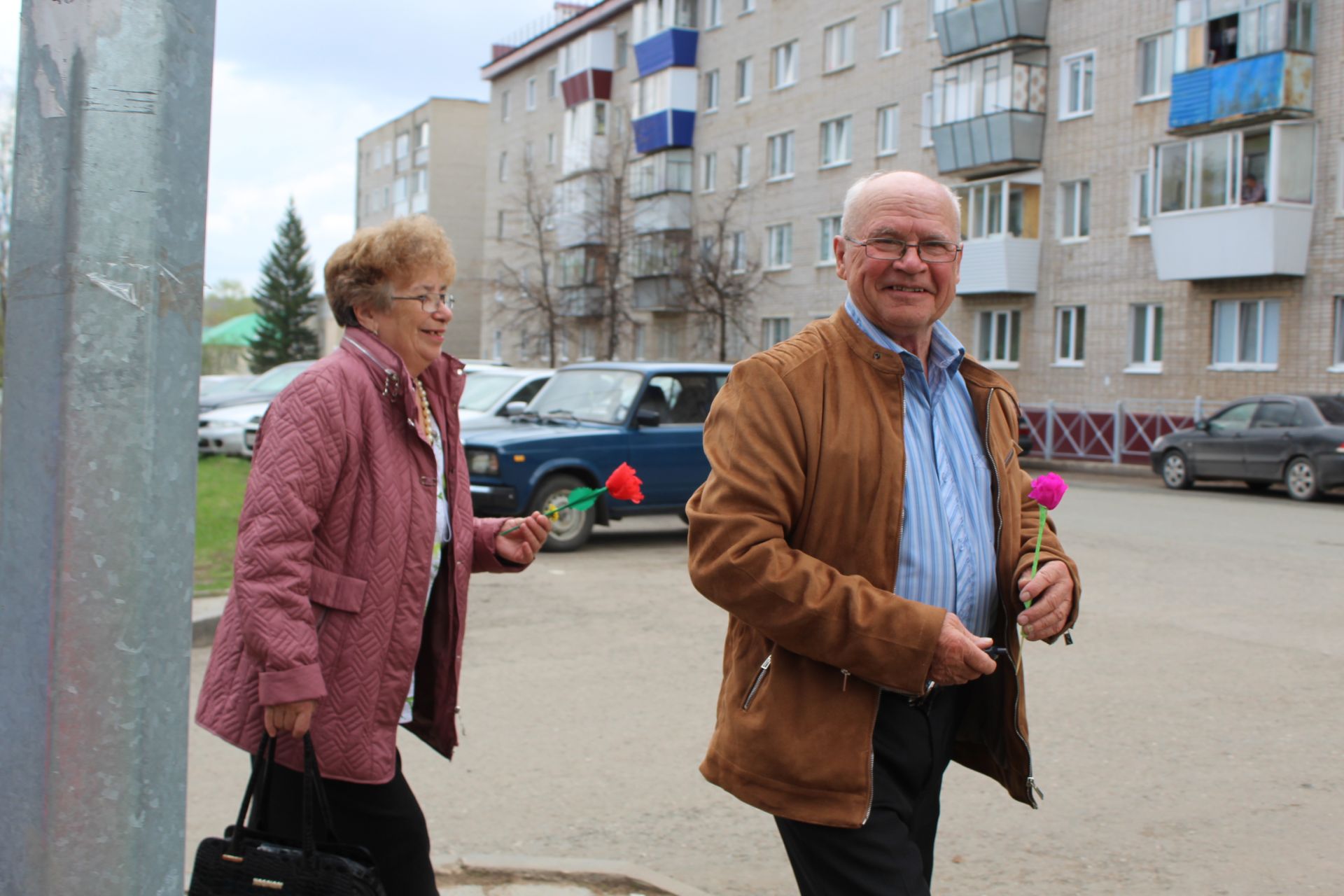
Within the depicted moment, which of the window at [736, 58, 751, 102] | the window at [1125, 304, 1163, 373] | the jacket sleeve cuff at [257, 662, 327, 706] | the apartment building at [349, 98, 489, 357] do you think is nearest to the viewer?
the jacket sleeve cuff at [257, 662, 327, 706]

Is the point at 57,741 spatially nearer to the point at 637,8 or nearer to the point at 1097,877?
the point at 1097,877

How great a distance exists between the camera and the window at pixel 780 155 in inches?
Answer: 1644

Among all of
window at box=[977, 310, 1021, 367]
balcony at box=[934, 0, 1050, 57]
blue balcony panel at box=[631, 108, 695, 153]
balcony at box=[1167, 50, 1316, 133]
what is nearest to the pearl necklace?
balcony at box=[1167, 50, 1316, 133]

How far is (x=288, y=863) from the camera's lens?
2760 mm

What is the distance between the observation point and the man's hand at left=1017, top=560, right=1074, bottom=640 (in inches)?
105

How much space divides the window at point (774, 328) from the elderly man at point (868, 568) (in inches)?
1513

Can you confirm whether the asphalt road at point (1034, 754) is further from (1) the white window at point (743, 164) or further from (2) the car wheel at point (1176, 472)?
(1) the white window at point (743, 164)

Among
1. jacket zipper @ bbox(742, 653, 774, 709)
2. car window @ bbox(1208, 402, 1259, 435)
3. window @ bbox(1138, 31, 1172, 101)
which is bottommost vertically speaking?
jacket zipper @ bbox(742, 653, 774, 709)

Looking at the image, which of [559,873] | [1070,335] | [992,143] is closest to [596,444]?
[559,873]

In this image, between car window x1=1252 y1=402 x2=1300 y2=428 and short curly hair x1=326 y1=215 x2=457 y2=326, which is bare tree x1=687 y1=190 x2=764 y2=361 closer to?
car window x1=1252 y1=402 x2=1300 y2=428

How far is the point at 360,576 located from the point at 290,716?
0.33 meters

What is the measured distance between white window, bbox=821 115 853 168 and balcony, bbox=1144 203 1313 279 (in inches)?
479

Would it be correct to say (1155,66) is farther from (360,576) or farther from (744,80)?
(360,576)

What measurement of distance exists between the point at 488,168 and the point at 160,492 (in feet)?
203
